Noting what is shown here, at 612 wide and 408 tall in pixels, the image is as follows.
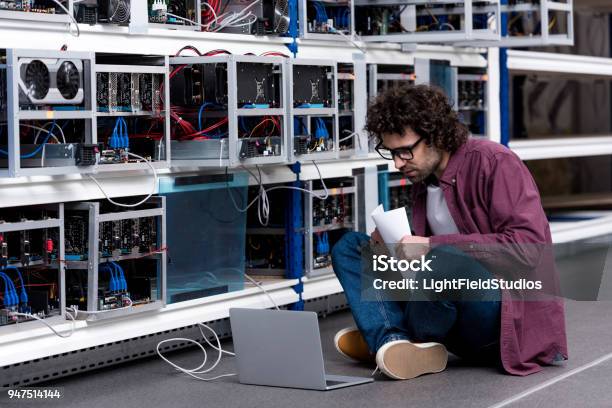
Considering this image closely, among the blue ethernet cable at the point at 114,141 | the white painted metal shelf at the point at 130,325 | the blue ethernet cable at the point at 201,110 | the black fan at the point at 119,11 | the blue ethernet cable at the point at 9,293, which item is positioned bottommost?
the white painted metal shelf at the point at 130,325

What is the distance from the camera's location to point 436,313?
3.27 meters

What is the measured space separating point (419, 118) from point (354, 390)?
0.83 meters

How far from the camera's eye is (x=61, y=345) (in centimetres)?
339

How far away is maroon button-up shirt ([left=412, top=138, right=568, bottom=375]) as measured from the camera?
317cm

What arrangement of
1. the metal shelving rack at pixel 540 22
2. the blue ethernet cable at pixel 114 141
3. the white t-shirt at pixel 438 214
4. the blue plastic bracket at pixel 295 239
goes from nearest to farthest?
the white t-shirt at pixel 438 214, the blue ethernet cable at pixel 114 141, the blue plastic bracket at pixel 295 239, the metal shelving rack at pixel 540 22

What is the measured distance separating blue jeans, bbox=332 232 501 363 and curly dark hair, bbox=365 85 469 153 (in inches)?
14.0

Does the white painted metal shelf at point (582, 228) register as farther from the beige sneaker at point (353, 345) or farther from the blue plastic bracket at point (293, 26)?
the beige sneaker at point (353, 345)

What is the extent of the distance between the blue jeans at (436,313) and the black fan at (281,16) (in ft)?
3.51

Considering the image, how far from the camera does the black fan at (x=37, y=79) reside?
3.15 m

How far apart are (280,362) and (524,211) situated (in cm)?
84

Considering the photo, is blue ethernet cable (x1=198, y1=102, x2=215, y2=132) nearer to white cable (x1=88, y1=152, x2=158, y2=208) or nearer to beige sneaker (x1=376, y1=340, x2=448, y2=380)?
white cable (x1=88, y1=152, x2=158, y2=208)

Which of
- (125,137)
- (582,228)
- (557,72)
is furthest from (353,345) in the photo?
(557,72)

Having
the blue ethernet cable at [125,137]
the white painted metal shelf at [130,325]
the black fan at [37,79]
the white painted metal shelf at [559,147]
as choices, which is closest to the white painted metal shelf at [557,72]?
the white painted metal shelf at [559,147]

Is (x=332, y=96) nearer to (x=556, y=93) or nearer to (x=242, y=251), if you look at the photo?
(x=242, y=251)
